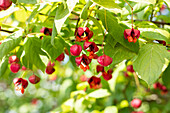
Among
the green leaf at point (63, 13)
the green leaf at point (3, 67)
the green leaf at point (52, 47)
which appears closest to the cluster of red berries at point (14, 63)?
the green leaf at point (3, 67)

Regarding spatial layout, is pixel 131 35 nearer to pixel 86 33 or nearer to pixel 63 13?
pixel 86 33

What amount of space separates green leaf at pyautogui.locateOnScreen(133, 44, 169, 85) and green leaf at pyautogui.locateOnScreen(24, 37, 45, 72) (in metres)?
0.78

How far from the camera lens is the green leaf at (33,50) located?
1864 millimetres

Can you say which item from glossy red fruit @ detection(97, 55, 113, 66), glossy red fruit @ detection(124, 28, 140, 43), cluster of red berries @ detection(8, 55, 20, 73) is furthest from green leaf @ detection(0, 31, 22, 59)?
glossy red fruit @ detection(124, 28, 140, 43)

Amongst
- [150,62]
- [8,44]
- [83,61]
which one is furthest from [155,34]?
[8,44]

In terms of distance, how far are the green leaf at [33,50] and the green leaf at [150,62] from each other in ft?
2.55

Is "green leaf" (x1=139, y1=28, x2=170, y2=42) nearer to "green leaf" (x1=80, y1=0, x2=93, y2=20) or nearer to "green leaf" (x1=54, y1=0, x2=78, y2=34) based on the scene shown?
"green leaf" (x1=80, y1=0, x2=93, y2=20)

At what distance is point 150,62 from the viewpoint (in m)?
1.60

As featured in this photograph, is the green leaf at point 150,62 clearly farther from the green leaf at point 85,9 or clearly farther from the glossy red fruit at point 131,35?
the green leaf at point 85,9

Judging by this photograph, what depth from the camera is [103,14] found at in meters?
1.66

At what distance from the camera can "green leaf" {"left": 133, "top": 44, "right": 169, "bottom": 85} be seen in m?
1.55

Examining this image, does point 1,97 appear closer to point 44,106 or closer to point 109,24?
point 44,106

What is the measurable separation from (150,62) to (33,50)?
914 mm

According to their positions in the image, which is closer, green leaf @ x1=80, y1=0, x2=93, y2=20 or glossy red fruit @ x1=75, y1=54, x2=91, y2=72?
green leaf @ x1=80, y1=0, x2=93, y2=20
